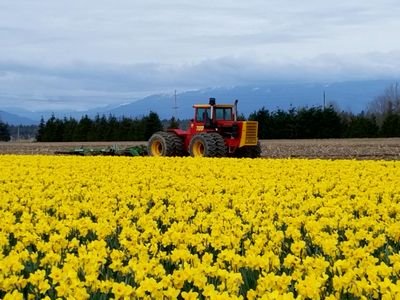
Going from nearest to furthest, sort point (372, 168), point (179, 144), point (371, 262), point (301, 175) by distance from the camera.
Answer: point (371, 262) < point (301, 175) < point (372, 168) < point (179, 144)

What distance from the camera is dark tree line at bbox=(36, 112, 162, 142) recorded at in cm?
6006

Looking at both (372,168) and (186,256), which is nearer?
(186,256)

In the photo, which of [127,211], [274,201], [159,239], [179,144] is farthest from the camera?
[179,144]

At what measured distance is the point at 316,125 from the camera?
56.0 m

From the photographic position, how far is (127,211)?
8578 millimetres

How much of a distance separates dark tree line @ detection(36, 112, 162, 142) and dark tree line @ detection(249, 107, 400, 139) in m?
9.89

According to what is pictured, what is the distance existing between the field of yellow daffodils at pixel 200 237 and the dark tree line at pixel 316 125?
138 feet

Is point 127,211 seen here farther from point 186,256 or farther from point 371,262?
point 371,262

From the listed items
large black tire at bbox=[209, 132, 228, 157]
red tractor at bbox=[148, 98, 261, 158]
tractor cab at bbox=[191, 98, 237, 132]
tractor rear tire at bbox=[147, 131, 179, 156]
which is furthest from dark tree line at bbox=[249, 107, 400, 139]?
large black tire at bbox=[209, 132, 228, 157]

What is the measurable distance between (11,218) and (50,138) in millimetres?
59480

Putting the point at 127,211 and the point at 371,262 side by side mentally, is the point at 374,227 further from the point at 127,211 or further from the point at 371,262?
the point at 127,211

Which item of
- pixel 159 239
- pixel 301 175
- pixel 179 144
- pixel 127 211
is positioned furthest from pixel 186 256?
pixel 179 144

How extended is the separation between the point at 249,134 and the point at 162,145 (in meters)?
3.20

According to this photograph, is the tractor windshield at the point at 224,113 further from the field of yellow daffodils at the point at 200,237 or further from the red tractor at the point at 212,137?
the field of yellow daffodils at the point at 200,237
